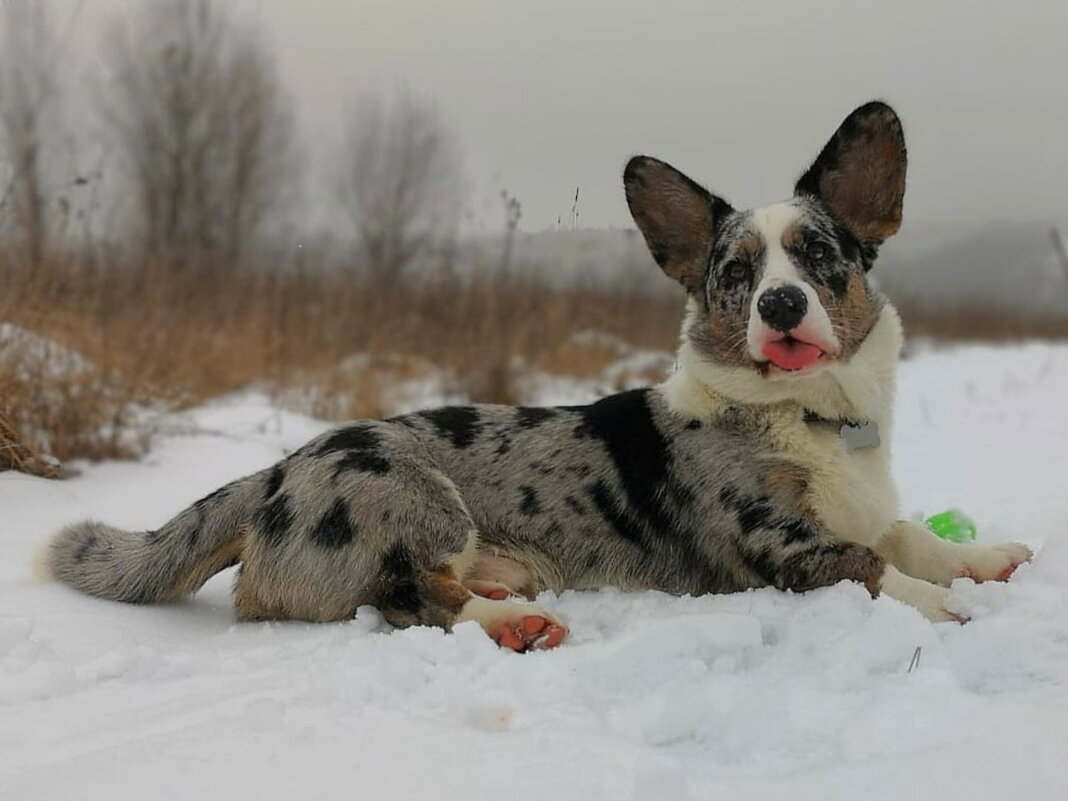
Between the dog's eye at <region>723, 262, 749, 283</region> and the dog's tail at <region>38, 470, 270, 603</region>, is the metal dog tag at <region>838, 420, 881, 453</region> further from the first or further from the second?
the dog's tail at <region>38, 470, 270, 603</region>

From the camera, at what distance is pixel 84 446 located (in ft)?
17.8

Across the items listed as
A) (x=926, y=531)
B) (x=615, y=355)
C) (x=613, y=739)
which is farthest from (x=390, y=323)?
(x=613, y=739)

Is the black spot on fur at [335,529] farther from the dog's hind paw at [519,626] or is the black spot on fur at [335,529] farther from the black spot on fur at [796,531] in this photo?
the black spot on fur at [796,531]

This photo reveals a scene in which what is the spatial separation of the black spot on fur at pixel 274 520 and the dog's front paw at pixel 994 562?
2074 millimetres

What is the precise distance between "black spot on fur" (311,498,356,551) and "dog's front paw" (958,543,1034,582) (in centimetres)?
187

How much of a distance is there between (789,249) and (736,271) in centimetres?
18

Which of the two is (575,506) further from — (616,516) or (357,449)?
(357,449)

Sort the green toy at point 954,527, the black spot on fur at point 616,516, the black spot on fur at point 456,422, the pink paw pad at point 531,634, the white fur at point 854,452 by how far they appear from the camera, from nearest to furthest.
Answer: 1. the pink paw pad at point 531,634
2. the white fur at point 854,452
3. the black spot on fur at point 616,516
4. the black spot on fur at point 456,422
5. the green toy at point 954,527

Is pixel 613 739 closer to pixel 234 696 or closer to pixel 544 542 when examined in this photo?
pixel 234 696

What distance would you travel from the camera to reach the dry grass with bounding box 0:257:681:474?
6.24 metres

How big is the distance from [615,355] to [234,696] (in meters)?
9.76

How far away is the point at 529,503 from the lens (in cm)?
317

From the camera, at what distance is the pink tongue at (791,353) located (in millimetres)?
2812

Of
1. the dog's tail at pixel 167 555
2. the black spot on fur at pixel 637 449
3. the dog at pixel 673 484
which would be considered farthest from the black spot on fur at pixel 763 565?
the dog's tail at pixel 167 555
